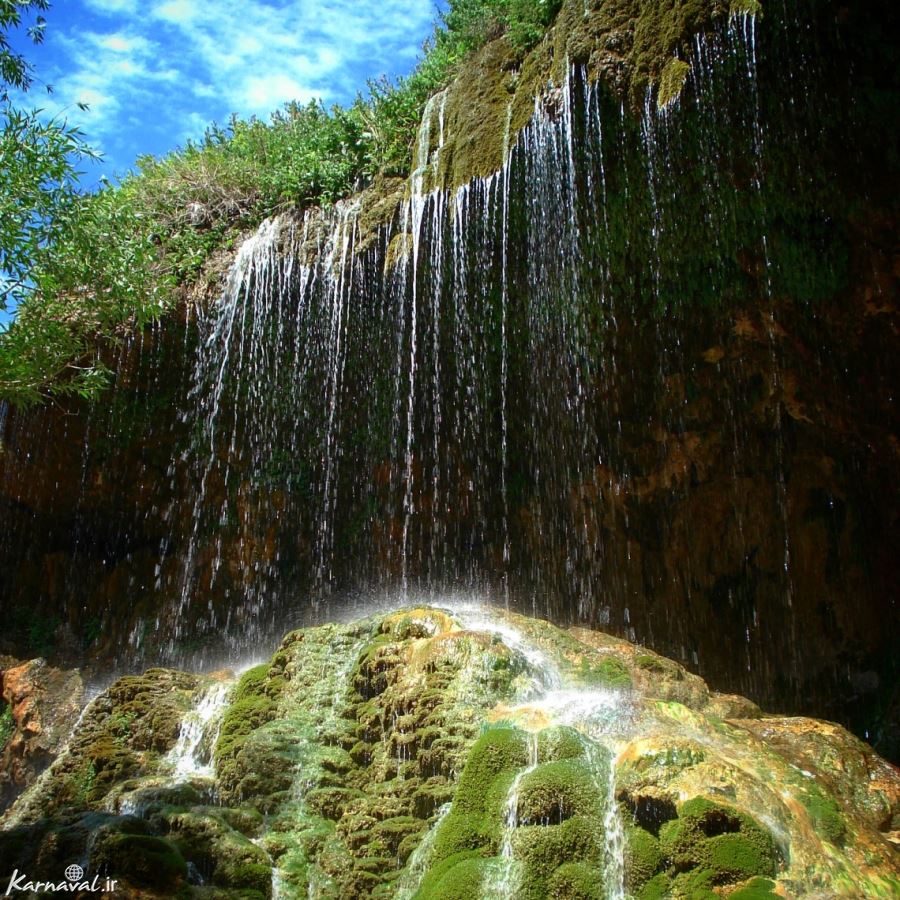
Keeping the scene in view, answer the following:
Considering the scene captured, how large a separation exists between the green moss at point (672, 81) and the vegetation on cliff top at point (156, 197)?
7.26ft

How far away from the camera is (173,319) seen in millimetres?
13156

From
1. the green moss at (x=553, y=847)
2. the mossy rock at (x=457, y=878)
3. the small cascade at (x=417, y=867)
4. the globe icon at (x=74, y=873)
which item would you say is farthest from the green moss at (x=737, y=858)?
the globe icon at (x=74, y=873)

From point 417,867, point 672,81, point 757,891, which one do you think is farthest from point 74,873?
point 672,81

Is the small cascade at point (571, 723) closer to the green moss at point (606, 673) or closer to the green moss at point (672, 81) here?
the green moss at point (606, 673)

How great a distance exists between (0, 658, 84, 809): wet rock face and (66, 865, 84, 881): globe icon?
19.5ft

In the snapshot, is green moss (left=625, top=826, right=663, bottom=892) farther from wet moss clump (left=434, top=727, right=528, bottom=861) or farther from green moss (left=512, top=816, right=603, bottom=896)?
Answer: wet moss clump (left=434, top=727, right=528, bottom=861)

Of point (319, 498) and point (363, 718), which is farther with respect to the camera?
point (319, 498)

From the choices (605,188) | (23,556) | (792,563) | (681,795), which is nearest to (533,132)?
(605,188)

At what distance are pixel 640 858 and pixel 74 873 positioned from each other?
3349 millimetres

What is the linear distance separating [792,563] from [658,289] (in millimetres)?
3838

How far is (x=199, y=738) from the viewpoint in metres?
7.32

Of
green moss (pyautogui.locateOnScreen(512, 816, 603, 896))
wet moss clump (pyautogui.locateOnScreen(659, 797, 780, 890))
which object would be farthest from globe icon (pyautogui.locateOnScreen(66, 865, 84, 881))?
wet moss clump (pyautogui.locateOnScreen(659, 797, 780, 890))

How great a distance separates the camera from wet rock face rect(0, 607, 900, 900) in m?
4.50

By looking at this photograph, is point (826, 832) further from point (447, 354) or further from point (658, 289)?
point (447, 354)
